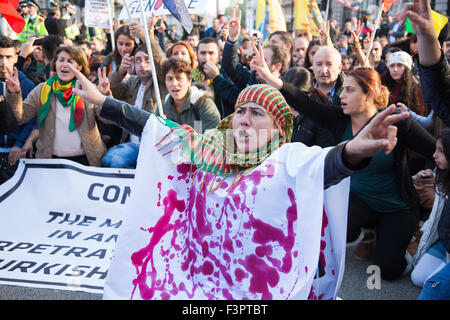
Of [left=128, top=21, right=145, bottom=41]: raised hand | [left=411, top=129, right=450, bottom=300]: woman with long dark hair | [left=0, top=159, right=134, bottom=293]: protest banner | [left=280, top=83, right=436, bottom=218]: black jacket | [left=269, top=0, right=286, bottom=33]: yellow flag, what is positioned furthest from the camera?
[left=269, top=0, right=286, bottom=33]: yellow flag

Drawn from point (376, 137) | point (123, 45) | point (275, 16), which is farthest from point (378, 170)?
point (275, 16)

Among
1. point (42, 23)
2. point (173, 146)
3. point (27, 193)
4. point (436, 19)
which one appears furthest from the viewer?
point (42, 23)

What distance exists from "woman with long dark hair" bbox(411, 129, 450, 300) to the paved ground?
138 millimetres

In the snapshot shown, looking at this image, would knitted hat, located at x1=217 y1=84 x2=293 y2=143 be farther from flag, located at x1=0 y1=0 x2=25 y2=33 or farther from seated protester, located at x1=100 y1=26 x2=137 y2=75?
seated protester, located at x1=100 y1=26 x2=137 y2=75

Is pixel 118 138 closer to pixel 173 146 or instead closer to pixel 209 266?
pixel 173 146

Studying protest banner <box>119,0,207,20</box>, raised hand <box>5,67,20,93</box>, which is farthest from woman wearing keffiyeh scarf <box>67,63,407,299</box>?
protest banner <box>119,0,207,20</box>

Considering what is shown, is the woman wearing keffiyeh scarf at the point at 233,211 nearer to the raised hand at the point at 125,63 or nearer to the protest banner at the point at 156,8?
the raised hand at the point at 125,63

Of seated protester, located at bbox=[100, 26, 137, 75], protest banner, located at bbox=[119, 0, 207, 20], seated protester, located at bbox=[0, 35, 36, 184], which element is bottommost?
seated protester, located at bbox=[0, 35, 36, 184]

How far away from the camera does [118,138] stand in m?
4.95

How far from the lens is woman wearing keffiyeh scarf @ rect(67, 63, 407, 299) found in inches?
84.4

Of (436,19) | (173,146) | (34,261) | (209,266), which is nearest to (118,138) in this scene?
(34,261)

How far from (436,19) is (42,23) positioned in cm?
736

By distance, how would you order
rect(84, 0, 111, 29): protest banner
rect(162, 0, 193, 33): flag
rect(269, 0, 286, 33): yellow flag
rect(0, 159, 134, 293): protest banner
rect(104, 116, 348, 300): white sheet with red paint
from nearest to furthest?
rect(104, 116, 348, 300): white sheet with red paint → rect(0, 159, 134, 293): protest banner → rect(162, 0, 193, 33): flag → rect(269, 0, 286, 33): yellow flag → rect(84, 0, 111, 29): protest banner

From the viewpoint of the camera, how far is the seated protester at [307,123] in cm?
387
